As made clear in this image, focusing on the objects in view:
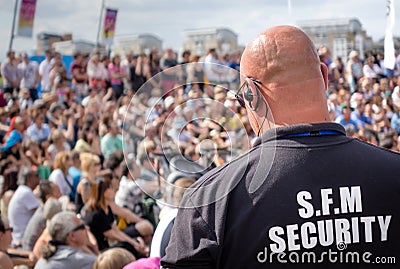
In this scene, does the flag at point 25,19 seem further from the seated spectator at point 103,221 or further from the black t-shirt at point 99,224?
the black t-shirt at point 99,224

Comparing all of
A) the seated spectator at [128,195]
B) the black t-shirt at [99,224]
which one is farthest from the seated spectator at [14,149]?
the black t-shirt at [99,224]

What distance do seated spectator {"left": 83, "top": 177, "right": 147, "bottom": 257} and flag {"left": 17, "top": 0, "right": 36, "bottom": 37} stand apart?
11234mm

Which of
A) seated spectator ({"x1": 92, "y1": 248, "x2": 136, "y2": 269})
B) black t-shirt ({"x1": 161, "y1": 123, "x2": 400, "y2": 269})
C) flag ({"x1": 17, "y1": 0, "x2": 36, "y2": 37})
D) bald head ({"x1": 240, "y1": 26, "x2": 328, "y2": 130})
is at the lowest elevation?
seated spectator ({"x1": 92, "y1": 248, "x2": 136, "y2": 269})

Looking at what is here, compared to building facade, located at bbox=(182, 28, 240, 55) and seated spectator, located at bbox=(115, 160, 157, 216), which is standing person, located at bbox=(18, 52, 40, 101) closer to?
building facade, located at bbox=(182, 28, 240, 55)

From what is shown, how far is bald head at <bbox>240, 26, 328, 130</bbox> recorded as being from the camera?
1.66 m

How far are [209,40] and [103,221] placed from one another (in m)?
13.7

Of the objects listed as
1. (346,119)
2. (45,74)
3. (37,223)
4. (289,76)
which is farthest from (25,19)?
(289,76)

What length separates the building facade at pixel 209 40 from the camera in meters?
18.0

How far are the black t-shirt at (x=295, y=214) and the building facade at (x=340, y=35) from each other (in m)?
17.8

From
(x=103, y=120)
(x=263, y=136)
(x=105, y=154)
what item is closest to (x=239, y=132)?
(x=263, y=136)

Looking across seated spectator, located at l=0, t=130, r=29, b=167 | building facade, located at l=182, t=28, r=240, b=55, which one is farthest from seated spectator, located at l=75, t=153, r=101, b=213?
building facade, located at l=182, t=28, r=240, b=55

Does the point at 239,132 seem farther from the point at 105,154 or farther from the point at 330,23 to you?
the point at 330,23

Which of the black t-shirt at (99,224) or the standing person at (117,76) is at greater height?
the standing person at (117,76)

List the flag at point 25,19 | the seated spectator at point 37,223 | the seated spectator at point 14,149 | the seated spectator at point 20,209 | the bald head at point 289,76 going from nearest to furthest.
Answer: the bald head at point 289,76 → the seated spectator at point 37,223 → the seated spectator at point 20,209 → the seated spectator at point 14,149 → the flag at point 25,19
